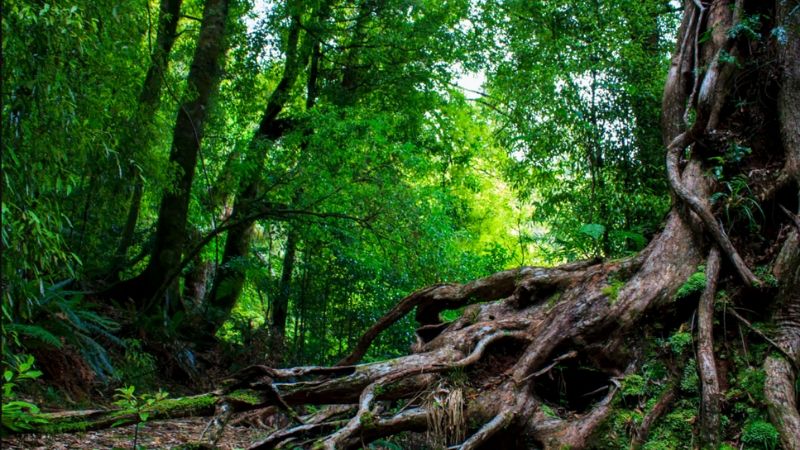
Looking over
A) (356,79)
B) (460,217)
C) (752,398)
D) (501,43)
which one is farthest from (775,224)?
(460,217)

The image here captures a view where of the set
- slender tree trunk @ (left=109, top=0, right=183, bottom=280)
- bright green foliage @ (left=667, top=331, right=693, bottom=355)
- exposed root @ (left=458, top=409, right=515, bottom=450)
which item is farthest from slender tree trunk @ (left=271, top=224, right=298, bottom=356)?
bright green foliage @ (left=667, top=331, right=693, bottom=355)

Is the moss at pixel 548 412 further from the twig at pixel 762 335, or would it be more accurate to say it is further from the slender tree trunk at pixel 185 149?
the slender tree trunk at pixel 185 149

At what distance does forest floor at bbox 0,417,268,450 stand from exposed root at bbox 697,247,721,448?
3420mm

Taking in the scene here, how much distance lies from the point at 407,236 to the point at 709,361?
19.3ft

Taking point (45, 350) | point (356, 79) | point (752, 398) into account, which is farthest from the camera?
point (356, 79)

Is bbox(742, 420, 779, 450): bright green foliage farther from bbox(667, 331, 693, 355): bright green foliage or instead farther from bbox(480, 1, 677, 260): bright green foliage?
bbox(480, 1, 677, 260): bright green foliage

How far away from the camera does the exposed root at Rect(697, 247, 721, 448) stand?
396cm

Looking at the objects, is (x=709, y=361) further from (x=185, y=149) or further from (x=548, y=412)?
(x=185, y=149)

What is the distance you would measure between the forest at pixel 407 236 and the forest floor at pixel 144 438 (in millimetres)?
43

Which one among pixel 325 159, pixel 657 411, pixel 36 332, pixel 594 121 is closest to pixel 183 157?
pixel 325 159

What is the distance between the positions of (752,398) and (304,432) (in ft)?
9.53

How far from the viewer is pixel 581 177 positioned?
9.42m

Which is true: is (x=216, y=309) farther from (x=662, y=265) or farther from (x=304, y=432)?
(x=662, y=265)

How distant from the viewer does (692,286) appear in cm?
473
